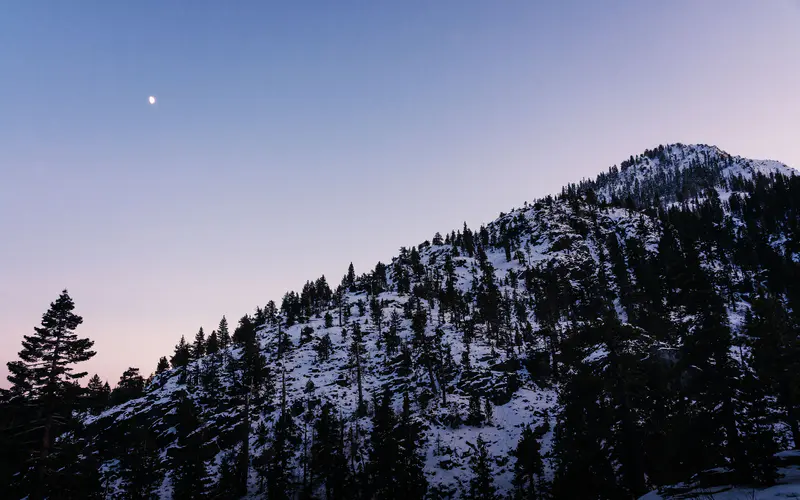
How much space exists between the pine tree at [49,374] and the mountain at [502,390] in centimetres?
141

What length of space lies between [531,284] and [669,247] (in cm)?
3817

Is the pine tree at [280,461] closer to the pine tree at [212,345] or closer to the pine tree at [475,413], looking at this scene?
the pine tree at [475,413]

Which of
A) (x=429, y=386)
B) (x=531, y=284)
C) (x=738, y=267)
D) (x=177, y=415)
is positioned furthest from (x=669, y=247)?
(x=177, y=415)

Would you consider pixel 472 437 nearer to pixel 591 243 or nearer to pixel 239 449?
pixel 239 449

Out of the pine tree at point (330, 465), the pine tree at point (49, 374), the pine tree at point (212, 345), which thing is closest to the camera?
the pine tree at point (49, 374)

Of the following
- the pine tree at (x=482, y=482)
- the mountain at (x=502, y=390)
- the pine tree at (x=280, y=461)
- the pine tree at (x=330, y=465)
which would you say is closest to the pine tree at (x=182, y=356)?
the mountain at (x=502, y=390)

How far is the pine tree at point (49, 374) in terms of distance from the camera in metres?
22.5

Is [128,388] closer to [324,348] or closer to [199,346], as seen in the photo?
[199,346]

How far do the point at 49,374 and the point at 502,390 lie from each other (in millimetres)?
Result: 58125

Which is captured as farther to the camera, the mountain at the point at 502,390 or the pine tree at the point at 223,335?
the pine tree at the point at 223,335

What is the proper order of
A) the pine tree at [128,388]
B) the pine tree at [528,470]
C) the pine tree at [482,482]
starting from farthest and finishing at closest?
1. the pine tree at [128,388]
2. the pine tree at [528,470]
3. the pine tree at [482,482]

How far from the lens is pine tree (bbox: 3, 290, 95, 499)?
22516mm

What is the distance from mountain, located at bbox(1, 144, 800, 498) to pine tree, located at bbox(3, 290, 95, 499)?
1.41 m

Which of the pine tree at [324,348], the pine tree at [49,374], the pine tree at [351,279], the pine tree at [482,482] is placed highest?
the pine tree at [351,279]
